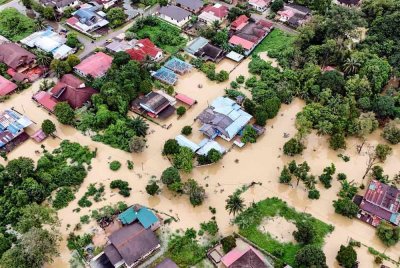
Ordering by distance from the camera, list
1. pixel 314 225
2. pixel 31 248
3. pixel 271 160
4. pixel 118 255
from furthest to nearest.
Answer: pixel 271 160, pixel 314 225, pixel 118 255, pixel 31 248

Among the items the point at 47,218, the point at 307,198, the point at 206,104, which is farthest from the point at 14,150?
the point at 307,198

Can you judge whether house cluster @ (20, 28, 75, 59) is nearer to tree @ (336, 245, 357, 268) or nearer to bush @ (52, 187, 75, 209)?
bush @ (52, 187, 75, 209)

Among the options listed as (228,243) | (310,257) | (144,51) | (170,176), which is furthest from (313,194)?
(144,51)

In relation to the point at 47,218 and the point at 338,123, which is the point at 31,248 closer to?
the point at 47,218

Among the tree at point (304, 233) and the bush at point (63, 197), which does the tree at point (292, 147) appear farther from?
the bush at point (63, 197)

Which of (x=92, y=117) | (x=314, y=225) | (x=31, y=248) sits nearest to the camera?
(x=31, y=248)

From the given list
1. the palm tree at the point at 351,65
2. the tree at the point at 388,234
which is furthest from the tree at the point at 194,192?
the palm tree at the point at 351,65
